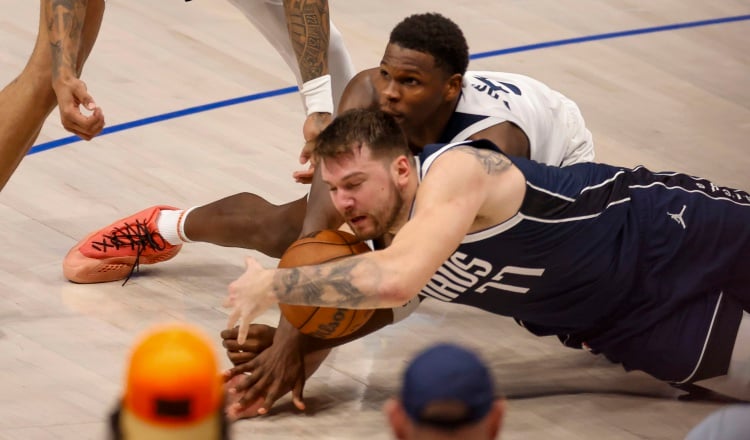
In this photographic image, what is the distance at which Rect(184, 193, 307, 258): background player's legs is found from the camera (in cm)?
473

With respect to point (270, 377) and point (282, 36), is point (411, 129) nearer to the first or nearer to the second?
point (270, 377)

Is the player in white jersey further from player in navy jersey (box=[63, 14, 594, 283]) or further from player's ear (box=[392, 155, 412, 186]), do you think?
player's ear (box=[392, 155, 412, 186])

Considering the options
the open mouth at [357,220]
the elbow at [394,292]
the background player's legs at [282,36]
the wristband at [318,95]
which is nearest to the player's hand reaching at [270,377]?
the open mouth at [357,220]

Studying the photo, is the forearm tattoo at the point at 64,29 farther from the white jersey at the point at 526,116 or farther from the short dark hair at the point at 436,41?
the white jersey at the point at 526,116

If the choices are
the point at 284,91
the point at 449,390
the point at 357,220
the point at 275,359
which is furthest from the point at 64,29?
the point at 449,390

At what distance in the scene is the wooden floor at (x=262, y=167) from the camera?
163 inches

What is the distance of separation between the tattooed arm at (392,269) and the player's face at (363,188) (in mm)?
107

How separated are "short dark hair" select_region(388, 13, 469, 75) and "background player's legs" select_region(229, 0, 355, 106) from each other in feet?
2.84

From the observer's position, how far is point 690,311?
162 inches

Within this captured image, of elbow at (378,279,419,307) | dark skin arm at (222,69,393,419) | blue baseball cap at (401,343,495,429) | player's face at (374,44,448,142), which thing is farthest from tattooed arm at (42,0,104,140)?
blue baseball cap at (401,343,495,429)

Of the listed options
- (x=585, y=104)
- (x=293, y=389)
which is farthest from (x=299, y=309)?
(x=585, y=104)

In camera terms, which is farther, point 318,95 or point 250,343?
point 318,95

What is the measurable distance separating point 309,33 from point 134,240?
1.05 meters

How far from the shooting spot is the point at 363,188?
11.6 feet
